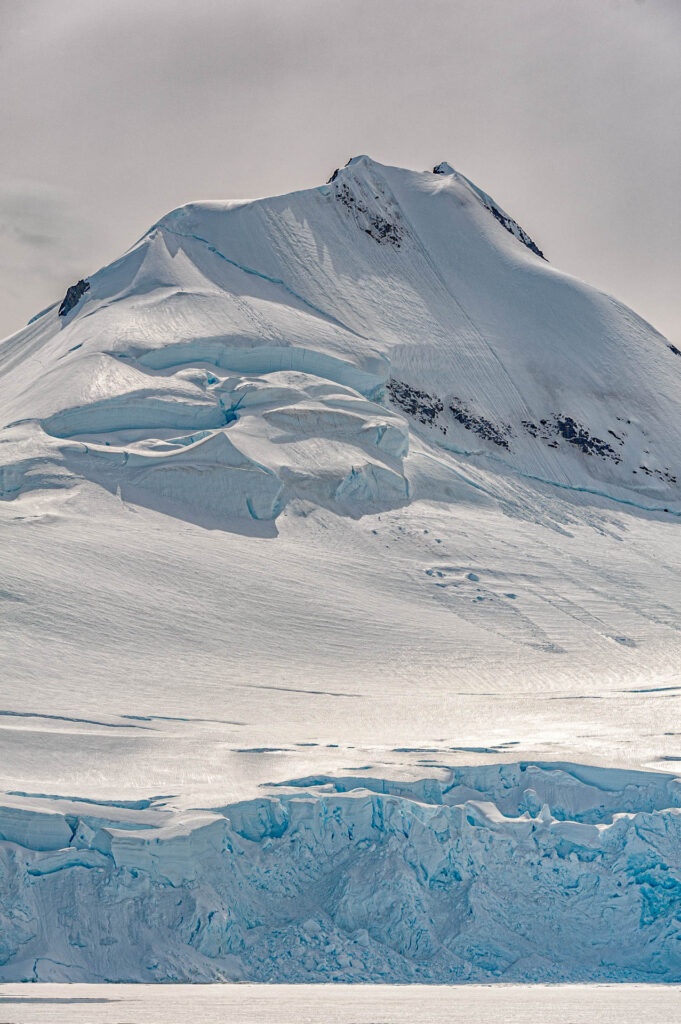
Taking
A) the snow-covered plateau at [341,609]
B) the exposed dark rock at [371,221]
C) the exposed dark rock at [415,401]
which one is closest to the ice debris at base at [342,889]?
the snow-covered plateau at [341,609]

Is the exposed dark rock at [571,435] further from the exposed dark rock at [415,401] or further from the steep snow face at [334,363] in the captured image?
the exposed dark rock at [415,401]

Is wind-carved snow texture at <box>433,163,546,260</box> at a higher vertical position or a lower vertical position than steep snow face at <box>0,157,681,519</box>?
higher

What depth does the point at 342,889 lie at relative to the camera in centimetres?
1653

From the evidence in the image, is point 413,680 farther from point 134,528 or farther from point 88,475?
point 88,475

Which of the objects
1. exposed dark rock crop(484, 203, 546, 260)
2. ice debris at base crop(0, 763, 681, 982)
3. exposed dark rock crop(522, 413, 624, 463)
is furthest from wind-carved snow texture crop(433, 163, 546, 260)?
ice debris at base crop(0, 763, 681, 982)

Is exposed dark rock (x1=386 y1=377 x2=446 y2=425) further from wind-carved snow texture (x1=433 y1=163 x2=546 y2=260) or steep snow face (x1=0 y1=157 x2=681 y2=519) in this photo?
wind-carved snow texture (x1=433 y1=163 x2=546 y2=260)

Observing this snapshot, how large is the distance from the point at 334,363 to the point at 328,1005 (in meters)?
30.0

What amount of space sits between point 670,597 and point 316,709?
49.8ft

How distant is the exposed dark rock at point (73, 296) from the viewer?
159 ft

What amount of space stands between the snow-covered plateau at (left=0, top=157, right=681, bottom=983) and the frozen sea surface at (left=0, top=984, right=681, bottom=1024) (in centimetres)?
83

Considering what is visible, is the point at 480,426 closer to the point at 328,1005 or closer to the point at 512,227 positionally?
the point at 512,227

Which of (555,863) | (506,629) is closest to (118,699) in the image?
(555,863)

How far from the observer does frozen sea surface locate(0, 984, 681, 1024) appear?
12.7 metres

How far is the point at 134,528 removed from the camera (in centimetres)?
3145
